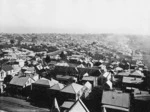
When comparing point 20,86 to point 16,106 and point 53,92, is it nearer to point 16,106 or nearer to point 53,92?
point 16,106

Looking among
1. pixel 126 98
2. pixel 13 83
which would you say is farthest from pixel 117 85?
pixel 13 83

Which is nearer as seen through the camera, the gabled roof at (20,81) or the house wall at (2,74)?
the gabled roof at (20,81)

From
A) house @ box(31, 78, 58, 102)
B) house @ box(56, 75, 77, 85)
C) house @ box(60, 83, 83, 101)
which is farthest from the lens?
house @ box(56, 75, 77, 85)

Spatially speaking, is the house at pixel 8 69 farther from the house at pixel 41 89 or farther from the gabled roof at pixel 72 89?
the gabled roof at pixel 72 89

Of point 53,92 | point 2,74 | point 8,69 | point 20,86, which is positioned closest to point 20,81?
point 20,86

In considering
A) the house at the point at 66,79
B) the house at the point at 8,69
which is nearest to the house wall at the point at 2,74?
the house at the point at 8,69

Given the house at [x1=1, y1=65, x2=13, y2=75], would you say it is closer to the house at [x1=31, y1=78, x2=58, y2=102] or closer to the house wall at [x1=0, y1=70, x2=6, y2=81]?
the house wall at [x1=0, y1=70, x2=6, y2=81]

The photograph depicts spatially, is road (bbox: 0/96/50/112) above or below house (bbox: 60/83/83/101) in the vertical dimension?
below

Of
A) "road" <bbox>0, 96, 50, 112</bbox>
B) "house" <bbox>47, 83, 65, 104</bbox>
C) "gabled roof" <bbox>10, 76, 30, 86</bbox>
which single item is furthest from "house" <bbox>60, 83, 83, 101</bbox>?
"gabled roof" <bbox>10, 76, 30, 86</bbox>
